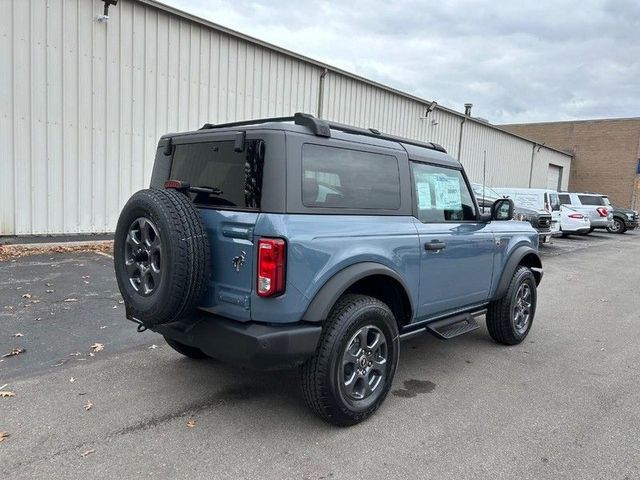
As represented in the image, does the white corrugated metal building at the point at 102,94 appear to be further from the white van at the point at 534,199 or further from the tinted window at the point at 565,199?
the tinted window at the point at 565,199

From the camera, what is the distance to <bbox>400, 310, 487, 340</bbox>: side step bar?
13.6 ft

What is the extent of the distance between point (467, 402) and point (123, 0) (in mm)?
9868

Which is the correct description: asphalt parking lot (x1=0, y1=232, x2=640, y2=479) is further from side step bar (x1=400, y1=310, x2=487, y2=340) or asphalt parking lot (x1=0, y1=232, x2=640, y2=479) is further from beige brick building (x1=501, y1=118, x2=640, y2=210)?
beige brick building (x1=501, y1=118, x2=640, y2=210)

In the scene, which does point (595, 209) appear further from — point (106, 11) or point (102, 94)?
point (106, 11)

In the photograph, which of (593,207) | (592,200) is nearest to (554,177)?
(592,200)

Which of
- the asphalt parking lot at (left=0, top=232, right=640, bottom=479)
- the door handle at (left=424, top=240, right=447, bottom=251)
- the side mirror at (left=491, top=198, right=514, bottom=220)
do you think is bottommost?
the asphalt parking lot at (left=0, top=232, right=640, bottom=479)

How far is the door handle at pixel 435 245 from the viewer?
392cm

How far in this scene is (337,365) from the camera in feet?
10.5

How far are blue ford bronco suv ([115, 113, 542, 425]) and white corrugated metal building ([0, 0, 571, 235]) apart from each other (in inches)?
254

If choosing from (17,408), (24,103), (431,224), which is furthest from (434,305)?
(24,103)

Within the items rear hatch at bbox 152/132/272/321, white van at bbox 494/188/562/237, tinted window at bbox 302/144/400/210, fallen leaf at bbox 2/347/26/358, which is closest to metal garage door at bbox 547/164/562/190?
white van at bbox 494/188/562/237

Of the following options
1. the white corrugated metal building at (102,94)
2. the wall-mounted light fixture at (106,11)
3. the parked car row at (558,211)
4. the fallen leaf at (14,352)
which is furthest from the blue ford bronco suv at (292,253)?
the parked car row at (558,211)

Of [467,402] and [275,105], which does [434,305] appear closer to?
[467,402]

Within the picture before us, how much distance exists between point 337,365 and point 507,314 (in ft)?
8.59
